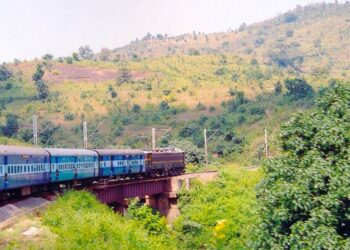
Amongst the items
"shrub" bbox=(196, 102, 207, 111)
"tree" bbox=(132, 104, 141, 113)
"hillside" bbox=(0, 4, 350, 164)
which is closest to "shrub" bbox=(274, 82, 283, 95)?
"hillside" bbox=(0, 4, 350, 164)

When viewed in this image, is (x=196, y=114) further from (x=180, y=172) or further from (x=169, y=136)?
(x=180, y=172)

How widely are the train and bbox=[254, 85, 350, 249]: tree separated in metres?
14.3

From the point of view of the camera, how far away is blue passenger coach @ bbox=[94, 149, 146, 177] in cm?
4978

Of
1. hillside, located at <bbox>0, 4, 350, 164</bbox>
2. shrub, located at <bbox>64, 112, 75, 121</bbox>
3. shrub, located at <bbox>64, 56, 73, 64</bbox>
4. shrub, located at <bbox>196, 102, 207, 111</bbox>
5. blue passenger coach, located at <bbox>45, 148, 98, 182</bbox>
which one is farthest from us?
shrub, located at <bbox>64, 56, 73, 64</bbox>

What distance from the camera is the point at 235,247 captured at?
38750 millimetres

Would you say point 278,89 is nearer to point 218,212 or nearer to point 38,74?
point 38,74

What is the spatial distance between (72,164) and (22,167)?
28.8 ft

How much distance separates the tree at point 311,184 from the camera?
1881 cm

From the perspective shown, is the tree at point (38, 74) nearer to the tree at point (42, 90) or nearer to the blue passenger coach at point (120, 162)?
the tree at point (42, 90)

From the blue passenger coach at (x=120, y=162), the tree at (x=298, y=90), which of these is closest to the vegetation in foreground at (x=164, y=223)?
the blue passenger coach at (x=120, y=162)

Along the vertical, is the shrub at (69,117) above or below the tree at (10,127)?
above

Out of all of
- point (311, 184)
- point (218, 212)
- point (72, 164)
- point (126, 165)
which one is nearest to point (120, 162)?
point (126, 165)

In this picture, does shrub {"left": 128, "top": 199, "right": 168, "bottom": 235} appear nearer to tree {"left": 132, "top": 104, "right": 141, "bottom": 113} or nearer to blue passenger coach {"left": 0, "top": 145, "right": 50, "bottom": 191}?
blue passenger coach {"left": 0, "top": 145, "right": 50, "bottom": 191}

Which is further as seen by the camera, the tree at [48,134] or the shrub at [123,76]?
the shrub at [123,76]
